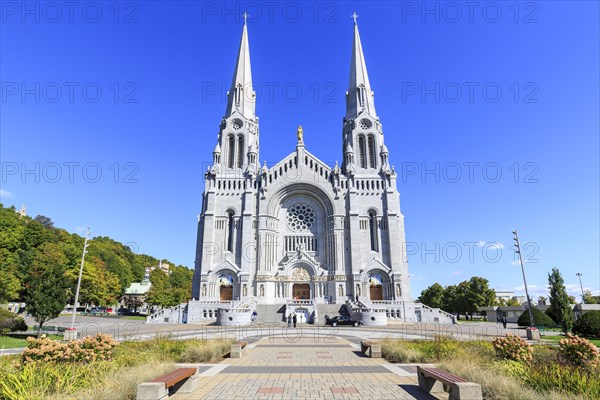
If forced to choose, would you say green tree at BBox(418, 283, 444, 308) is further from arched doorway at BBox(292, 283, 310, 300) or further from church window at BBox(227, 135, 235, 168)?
church window at BBox(227, 135, 235, 168)

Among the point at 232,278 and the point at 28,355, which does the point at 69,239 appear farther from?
the point at 28,355

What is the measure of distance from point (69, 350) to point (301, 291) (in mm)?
40969

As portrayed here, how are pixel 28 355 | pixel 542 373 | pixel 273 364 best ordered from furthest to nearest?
pixel 273 364
pixel 28 355
pixel 542 373

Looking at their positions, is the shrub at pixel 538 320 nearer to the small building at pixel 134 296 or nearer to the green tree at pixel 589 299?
the green tree at pixel 589 299

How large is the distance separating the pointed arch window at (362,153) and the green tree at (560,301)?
3134cm

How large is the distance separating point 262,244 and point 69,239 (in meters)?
53.7

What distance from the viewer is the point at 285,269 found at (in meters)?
48.8

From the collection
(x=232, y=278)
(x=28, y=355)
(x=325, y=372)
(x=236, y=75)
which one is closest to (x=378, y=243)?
(x=232, y=278)

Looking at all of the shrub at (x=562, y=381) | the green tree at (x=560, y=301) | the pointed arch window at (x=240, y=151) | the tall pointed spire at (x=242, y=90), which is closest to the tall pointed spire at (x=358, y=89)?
the tall pointed spire at (x=242, y=90)

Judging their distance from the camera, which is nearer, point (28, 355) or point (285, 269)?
point (28, 355)

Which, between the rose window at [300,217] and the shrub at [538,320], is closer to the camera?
the shrub at [538,320]

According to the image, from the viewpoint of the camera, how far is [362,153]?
55.8m

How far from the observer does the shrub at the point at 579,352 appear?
9.36 m

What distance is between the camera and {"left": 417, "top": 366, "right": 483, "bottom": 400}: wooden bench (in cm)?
654
